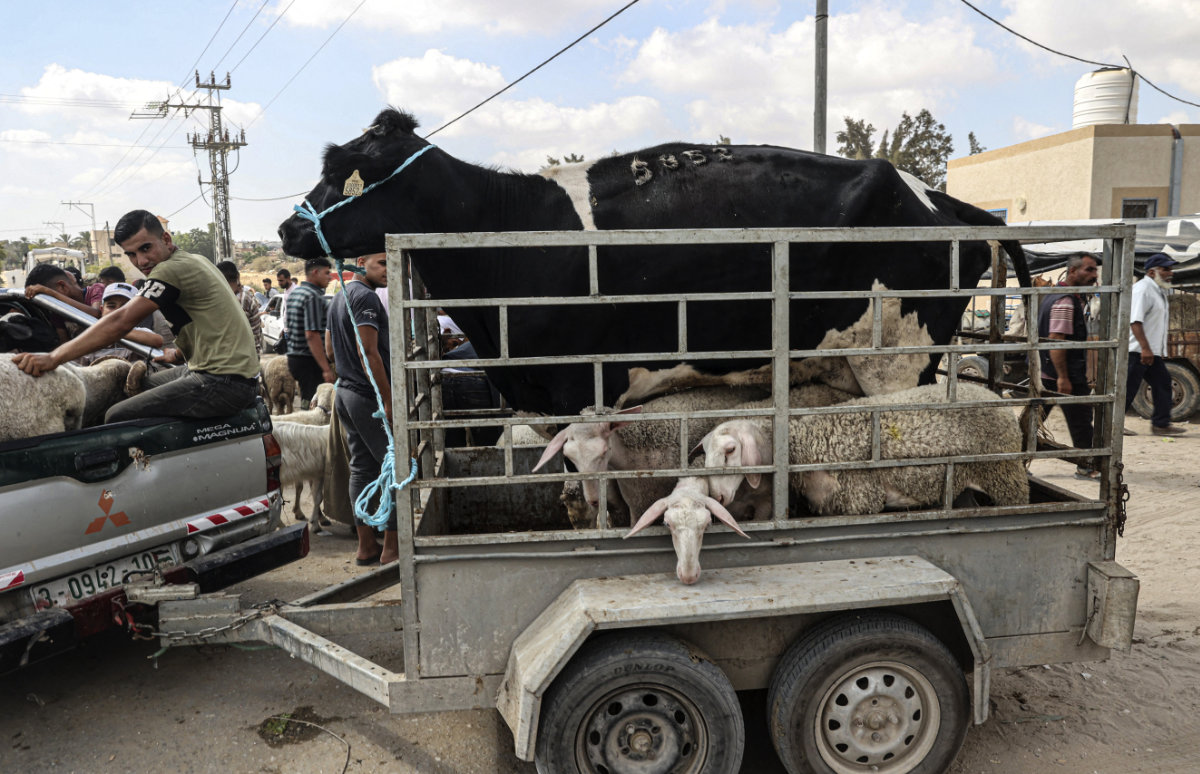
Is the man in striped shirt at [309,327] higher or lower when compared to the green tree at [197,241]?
lower

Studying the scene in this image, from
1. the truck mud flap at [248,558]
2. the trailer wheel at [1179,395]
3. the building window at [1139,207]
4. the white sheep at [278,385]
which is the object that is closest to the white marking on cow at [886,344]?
the truck mud flap at [248,558]

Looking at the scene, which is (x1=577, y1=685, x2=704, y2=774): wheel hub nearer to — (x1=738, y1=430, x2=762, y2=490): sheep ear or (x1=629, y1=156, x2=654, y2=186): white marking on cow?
(x1=738, y1=430, x2=762, y2=490): sheep ear

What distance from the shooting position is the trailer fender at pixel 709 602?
2631mm

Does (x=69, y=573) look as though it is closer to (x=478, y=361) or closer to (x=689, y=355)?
(x=478, y=361)

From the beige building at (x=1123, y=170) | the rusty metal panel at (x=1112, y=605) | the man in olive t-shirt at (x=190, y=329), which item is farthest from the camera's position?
the beige building at (x=1123, y=170)

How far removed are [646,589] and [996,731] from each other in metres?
1.88

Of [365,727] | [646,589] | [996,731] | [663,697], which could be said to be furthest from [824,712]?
[365,727]

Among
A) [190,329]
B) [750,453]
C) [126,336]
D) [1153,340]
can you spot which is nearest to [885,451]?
[750,453]

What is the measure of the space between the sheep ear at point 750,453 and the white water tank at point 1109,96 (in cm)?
2015

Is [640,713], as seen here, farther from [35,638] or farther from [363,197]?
[35,638]

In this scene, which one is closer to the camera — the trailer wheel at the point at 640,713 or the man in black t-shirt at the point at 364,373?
the trailer wheel at the point at 640,713

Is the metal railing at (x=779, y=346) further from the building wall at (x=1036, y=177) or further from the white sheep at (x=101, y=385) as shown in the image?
the building wall at (x=1036, y=177)

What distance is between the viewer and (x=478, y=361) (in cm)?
276

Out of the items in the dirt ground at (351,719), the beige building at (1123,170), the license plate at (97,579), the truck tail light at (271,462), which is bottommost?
the dirt ground at (351,719)
